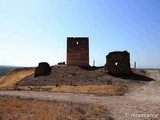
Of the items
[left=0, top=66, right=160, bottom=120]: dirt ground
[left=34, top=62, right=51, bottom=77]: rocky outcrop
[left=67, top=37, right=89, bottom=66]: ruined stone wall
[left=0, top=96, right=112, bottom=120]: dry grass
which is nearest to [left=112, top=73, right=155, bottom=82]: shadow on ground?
[left=0, top=66, right=160, bottom=120]: dirt ground

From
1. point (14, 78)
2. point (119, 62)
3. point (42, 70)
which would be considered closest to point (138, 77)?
point (119, 62)

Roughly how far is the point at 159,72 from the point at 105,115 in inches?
1020

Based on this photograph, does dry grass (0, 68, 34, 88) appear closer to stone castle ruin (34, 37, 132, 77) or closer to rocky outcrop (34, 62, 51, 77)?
rocky outcrop (34, 62, 51, 77)

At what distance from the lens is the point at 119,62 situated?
36.0 metres

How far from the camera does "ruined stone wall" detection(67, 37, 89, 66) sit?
4534cm

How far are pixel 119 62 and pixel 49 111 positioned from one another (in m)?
21.6

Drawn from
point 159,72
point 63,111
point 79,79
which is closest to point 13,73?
point 79,79

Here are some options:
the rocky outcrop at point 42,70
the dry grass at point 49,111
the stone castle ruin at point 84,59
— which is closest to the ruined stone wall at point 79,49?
the stone castle ruin at point 84,59

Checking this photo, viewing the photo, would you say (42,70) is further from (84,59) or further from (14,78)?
(14,78)

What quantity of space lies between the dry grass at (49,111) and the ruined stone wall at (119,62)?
62.0 feet

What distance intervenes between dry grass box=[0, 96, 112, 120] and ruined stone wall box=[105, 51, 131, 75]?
62.0 feet

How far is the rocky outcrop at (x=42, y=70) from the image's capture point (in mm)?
41750

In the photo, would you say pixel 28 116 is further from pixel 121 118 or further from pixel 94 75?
pixel 94 75

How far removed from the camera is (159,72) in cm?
3853
